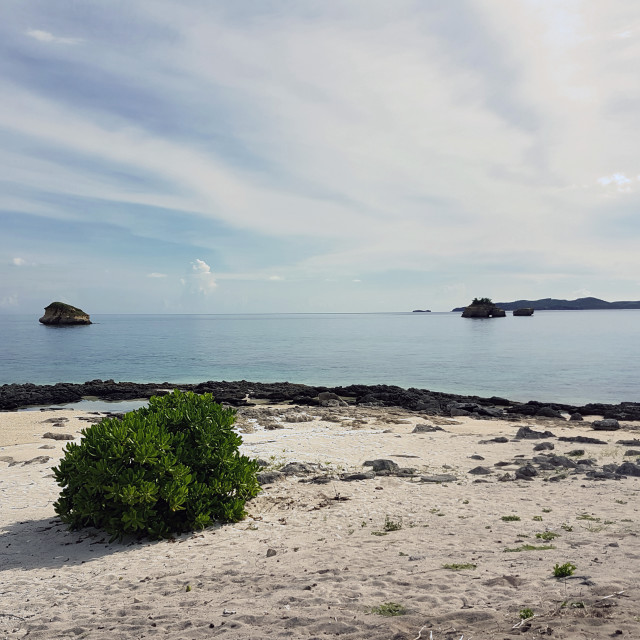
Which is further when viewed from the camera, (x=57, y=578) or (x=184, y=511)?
(x=184, y=511)

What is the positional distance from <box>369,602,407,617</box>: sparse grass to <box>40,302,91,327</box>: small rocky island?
171 m

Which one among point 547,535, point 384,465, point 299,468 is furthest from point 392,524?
point 299,468

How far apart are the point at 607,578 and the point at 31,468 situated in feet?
51.4

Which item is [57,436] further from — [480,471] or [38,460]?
[480,471]

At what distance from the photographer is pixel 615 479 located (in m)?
11.8

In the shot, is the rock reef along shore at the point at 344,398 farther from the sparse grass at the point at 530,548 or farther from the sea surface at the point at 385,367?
the sparse grass at the point at 530,548

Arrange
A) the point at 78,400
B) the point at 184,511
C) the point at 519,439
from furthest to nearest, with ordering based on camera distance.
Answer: the point at 78,400 < the point at 519,439 < the point at 184,511

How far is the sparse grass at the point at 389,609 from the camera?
5.34 metres

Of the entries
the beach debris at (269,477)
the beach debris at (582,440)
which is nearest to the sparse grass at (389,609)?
the beach debris at (269,477)

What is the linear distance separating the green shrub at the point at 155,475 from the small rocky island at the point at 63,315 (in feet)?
542

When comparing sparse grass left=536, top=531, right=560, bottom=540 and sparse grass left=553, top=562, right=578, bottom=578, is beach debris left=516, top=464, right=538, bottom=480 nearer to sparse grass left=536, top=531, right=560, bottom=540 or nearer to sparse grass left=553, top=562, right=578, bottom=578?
sparse grass left=536, top=531, right=560, bottom=540

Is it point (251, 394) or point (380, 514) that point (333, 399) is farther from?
point (380, 514)

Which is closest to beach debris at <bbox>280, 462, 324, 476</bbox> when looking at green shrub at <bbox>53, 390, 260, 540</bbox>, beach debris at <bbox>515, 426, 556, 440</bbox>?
green shrub at <bbox>53, 390, 260, 540</bbox>

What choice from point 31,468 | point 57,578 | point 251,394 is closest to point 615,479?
point 57,578
